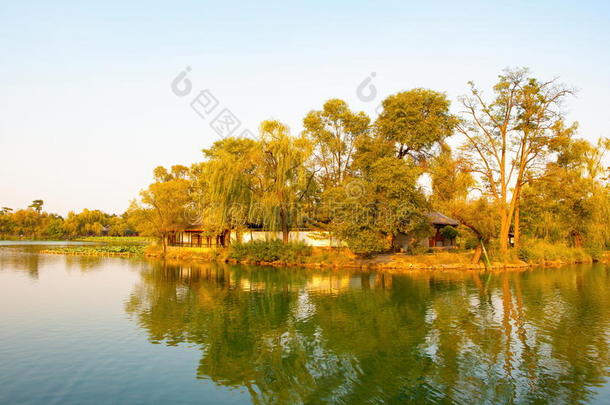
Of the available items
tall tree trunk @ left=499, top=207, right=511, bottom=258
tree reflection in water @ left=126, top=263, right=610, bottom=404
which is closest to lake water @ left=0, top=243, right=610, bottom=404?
tree reflection in water @ left=126, top=263, right=610, bottom=404

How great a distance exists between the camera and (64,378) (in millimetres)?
8328

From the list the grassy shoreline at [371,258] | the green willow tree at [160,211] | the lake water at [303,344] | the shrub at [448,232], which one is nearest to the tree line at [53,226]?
the green willow tree at [160,211]

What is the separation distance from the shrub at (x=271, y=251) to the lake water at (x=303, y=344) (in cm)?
1190

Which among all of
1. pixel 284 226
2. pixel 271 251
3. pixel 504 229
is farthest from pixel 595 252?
pixel 271 251

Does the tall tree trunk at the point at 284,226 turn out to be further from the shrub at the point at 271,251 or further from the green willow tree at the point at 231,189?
the green willow tree at the point at 231,189

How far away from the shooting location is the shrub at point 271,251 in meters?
32.2

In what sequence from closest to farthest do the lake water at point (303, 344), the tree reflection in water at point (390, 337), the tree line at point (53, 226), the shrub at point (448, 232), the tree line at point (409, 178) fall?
1. the lake water at point (303, 344)
2. the tree reflection in water at point (390, 337)
3. the tree line at point (409, 178)
4. the shrub at point (448, 232)
5. the tree line at point (53, 226)

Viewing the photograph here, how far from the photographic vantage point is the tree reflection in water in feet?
25.9

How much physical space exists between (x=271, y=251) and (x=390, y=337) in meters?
22.0

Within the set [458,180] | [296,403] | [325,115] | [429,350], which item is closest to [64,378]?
[296,403]

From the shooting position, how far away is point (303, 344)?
1064cm

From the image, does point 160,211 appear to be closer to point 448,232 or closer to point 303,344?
point 448,232

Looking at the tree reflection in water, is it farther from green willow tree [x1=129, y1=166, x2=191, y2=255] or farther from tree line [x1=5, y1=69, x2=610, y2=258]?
green willow tree [x1=129, y1=166, x2=191, y2=255]

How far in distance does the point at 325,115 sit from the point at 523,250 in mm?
20543
